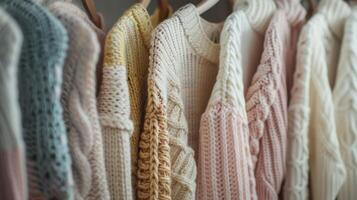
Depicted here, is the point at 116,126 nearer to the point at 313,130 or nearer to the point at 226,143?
the point at 226,143

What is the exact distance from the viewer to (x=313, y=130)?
0.60 m

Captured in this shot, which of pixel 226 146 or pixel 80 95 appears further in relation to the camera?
pixel 226 146

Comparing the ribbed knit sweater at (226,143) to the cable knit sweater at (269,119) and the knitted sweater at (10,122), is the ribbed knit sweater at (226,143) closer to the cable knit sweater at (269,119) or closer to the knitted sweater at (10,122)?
the cable knit sweater at (269,119)

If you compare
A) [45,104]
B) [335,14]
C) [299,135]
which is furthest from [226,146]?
[335,14]

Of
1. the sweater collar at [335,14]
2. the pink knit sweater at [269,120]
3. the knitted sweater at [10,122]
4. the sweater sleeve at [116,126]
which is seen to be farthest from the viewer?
the sweater collar at [335,14]

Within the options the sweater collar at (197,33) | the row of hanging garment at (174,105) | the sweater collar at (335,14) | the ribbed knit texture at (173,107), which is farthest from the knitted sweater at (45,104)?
the sweater collar at (335,14)

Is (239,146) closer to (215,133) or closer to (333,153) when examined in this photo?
(215,133)

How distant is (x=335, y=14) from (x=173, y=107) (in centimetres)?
39

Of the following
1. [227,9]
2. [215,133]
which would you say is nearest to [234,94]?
[215,133]

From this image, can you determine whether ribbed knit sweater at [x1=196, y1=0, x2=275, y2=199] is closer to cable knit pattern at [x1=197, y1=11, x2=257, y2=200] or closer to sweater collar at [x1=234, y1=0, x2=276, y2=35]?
cable knit pattern at [x1=197, y1=11, x2=257, y2=200]

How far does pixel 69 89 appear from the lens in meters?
0.34

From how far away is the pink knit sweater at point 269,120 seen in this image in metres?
0.54

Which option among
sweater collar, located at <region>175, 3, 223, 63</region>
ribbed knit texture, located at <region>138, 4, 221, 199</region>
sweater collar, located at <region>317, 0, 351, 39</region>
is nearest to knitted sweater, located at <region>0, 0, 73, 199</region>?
ribbed knit texture, located at <region>138, 4, 221, 199</region>

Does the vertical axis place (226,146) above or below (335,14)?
below
